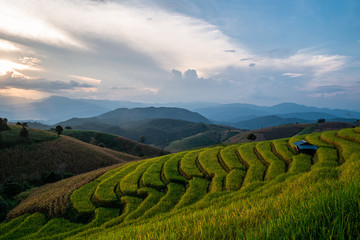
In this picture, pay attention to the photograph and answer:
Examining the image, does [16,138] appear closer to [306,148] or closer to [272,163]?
[272,163]

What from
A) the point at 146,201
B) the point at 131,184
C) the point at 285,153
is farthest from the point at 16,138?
the point at 285,153

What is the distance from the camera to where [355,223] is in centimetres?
284

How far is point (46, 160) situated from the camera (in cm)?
4278

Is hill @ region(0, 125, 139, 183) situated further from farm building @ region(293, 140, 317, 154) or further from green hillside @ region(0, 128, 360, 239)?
farm building @ region(293, 140, 317, 154)

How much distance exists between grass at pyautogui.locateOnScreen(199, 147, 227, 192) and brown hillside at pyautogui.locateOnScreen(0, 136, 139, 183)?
30314 millimetres

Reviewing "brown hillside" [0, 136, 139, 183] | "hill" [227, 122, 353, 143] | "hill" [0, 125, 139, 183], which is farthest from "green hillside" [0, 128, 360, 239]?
"hill" [227, 122, 353, 143]

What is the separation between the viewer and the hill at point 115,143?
9594 cm

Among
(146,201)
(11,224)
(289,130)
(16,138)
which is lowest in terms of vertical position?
(289,130)

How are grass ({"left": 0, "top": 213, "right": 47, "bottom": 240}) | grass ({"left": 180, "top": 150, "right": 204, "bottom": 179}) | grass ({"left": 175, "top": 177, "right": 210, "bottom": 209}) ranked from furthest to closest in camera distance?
grass ({"left": 180, "top": 150, "right": 204, "bottom": 179}), grass ({"left": 175, "top": 177, "right": 210, "bottom": 209}), grass ({"left": 0, "top": 213, "right": 47, "bottom": 240})

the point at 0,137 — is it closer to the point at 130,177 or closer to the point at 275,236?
the point at 130,177

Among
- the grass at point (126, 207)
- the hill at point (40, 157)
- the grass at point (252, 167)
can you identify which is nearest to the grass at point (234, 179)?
the grass at point (252, 167)

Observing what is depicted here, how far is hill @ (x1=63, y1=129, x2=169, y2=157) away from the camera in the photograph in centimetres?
9594

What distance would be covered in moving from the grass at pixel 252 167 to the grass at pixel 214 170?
270 centimetres

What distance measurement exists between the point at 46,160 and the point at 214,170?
4040 cm
